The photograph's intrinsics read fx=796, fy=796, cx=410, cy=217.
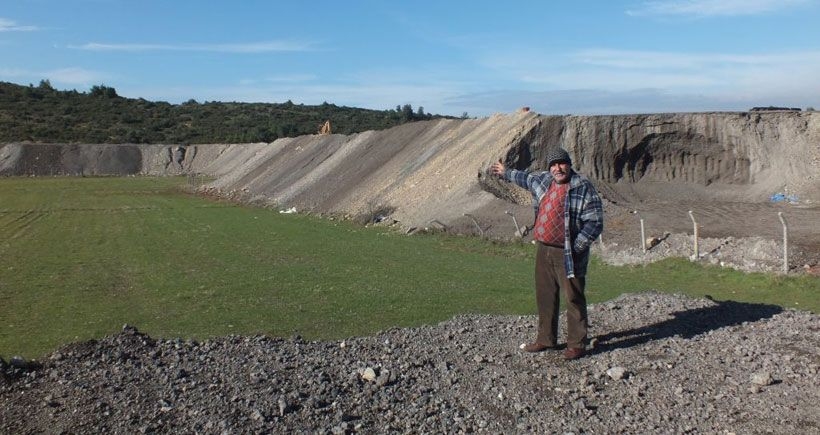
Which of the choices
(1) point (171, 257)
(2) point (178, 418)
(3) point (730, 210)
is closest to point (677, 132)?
(3) point (730, 210)

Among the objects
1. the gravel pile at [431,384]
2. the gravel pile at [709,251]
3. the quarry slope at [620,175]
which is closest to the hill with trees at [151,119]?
the quarry slope at [620,175]

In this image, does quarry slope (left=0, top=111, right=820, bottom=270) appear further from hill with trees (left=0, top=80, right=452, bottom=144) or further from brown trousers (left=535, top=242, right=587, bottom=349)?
hill with trees (left=0, top=80, right=452, bottom=144)

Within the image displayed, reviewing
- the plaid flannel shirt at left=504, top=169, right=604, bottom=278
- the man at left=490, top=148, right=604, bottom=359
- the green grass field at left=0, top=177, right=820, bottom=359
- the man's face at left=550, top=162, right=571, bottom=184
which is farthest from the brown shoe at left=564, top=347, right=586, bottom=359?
the green grass field at left=0, top=177, right=820, bottom=359

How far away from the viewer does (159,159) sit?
7531cm

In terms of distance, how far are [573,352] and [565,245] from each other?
1.00 m

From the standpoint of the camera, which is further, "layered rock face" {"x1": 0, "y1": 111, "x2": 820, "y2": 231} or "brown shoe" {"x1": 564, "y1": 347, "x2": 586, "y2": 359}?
"layered rock face" {"x1": 0, "y1": 111, "x2": 820, "y2": 231}

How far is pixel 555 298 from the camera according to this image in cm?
774

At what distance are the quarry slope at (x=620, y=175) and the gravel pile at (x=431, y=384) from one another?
34.4ft

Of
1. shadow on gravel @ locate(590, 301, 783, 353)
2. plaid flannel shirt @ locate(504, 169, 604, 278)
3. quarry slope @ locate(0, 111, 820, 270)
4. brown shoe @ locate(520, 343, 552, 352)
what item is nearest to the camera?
plaid flannel shirt @ locate(504, 169, 604, 278)

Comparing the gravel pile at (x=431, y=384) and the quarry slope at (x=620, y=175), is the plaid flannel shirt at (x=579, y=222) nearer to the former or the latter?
the gravel pile at (x=431, y=384)

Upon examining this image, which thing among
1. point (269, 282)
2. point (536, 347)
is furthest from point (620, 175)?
point (536, 347)

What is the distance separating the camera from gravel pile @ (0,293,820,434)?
5980 millimetres

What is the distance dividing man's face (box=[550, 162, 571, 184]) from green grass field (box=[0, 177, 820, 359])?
3.70 meters

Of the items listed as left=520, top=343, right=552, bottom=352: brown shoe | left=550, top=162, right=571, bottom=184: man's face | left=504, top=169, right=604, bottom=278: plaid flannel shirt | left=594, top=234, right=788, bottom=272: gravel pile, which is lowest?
left=594, top=234, right=788, bottom=272: gravel pile
